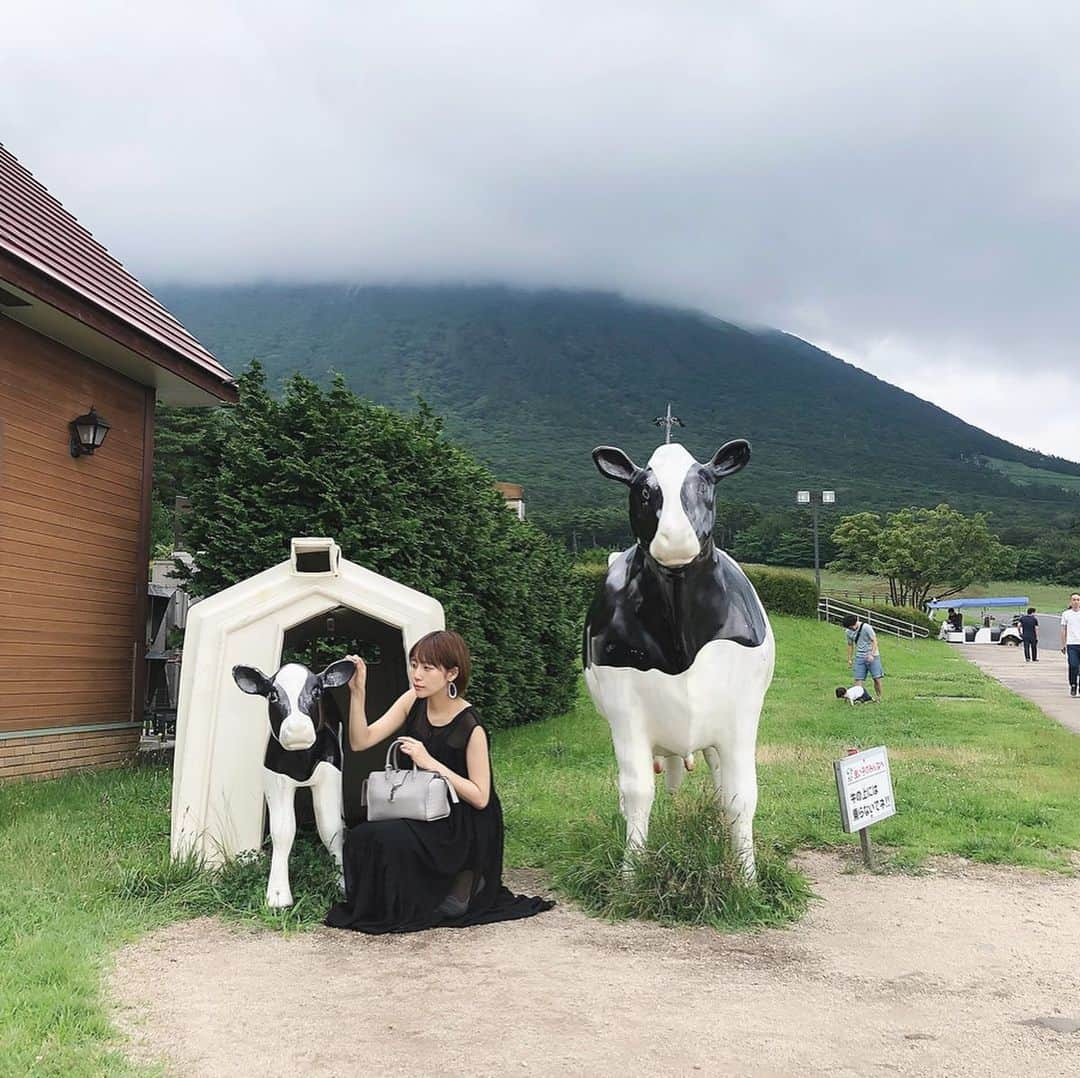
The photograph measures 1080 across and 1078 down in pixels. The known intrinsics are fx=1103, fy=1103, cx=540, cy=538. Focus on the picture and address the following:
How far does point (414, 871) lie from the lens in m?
5.39

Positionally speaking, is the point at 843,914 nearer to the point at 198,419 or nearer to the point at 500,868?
the point at 500,868

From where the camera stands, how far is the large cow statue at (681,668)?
5422 mm

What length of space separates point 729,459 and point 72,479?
716 cm

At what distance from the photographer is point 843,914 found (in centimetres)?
569

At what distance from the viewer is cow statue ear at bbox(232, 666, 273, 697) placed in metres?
5.60

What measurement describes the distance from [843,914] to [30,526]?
24.2 ft

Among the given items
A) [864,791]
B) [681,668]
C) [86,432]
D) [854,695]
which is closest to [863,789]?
[864,791]

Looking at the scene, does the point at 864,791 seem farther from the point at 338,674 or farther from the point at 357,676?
the point at 338,674

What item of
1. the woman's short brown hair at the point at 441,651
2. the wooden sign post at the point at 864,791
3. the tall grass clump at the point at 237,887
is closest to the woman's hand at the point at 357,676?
the woman's short brown hair at the point at 441,651

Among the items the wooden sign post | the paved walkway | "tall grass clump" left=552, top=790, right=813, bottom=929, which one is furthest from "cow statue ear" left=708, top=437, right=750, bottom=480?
the paved walkway

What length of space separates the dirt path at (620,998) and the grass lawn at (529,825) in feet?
0.88

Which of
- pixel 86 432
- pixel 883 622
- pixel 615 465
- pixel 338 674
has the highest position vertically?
pixel 883 622

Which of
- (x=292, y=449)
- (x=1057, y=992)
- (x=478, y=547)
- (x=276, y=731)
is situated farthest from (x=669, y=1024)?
(x=478, y=547)

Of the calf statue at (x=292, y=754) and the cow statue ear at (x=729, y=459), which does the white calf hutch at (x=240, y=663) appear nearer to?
the calf statue at (x=292, y=754)
